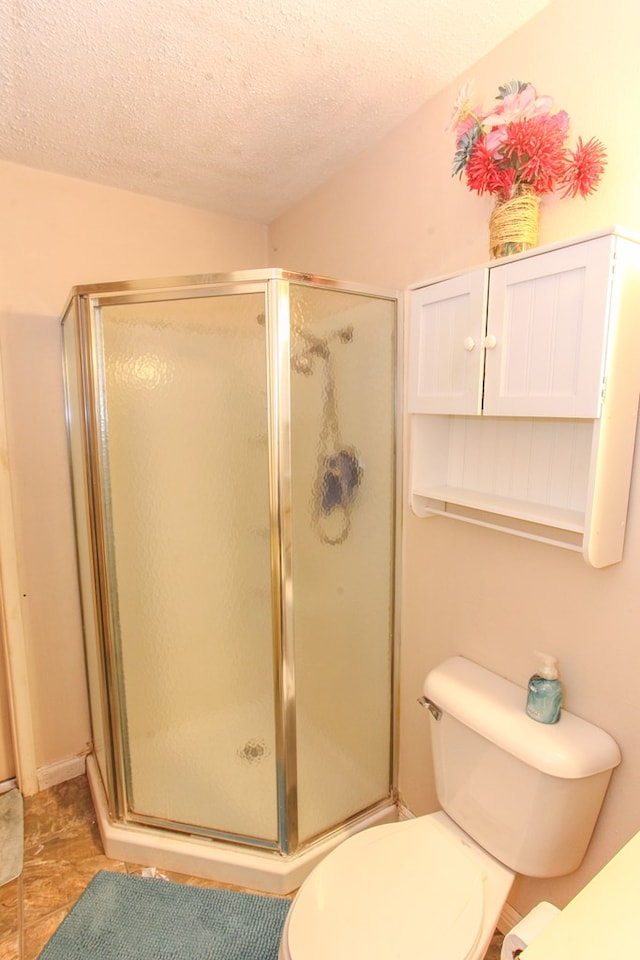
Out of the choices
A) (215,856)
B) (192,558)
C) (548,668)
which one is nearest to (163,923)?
(215,856)

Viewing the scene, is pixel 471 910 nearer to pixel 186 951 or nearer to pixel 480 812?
pixel 480 812

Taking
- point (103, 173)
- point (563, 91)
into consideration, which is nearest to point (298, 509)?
point (563, 91)

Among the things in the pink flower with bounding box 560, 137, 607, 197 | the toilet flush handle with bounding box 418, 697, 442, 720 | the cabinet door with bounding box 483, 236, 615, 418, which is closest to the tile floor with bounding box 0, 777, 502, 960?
the toilet flush handle with bounding box 418, 697, 442, 720

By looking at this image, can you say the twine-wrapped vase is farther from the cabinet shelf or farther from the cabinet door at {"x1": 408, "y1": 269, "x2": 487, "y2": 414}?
the cabinet shelf

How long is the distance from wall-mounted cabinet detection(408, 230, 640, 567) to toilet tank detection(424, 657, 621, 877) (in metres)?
0.42

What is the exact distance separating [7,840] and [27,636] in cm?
67

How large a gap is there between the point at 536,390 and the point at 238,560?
103 centimetres

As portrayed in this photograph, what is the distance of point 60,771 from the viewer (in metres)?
1.95

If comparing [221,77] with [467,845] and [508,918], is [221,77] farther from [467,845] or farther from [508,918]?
[508,918]

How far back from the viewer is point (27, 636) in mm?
1847

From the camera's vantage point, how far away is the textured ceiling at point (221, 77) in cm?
106

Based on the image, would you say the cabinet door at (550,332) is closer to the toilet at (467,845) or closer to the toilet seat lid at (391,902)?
the toilet at (467,845)

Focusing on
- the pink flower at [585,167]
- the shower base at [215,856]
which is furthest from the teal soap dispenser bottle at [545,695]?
the pink flower at [585,167]

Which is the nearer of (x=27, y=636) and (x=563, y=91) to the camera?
(x=563, y=91)
